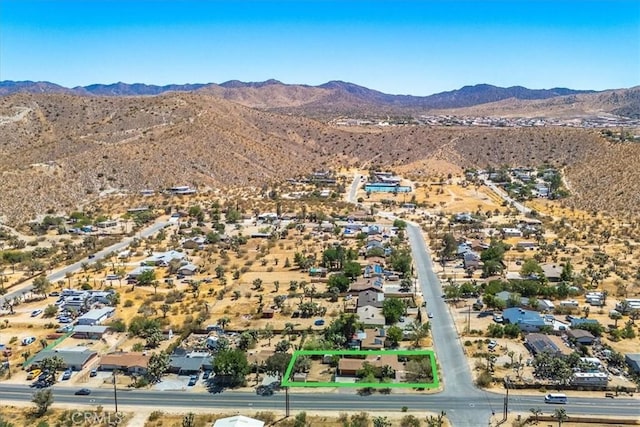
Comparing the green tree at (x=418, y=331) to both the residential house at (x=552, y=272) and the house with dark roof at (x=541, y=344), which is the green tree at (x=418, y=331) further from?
the residential house at (x=552, y=272)

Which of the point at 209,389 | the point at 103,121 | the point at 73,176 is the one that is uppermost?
the point at 103,121

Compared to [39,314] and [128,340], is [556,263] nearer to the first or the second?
[128,340]

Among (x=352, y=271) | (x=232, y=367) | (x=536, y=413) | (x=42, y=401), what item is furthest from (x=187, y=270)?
(x=536, y=413)

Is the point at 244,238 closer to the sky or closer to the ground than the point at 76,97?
closer to the ground

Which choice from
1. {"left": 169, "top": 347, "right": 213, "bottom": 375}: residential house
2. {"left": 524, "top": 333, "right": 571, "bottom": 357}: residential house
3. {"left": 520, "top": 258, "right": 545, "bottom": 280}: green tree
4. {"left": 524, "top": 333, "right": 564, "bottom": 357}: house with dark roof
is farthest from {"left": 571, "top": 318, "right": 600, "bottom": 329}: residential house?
{"left": 169, "top": 347, "right": 213, "bottom": 375}: residential house

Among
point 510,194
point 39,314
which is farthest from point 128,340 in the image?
point 510,194

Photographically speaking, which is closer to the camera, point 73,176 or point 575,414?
point 575,414
